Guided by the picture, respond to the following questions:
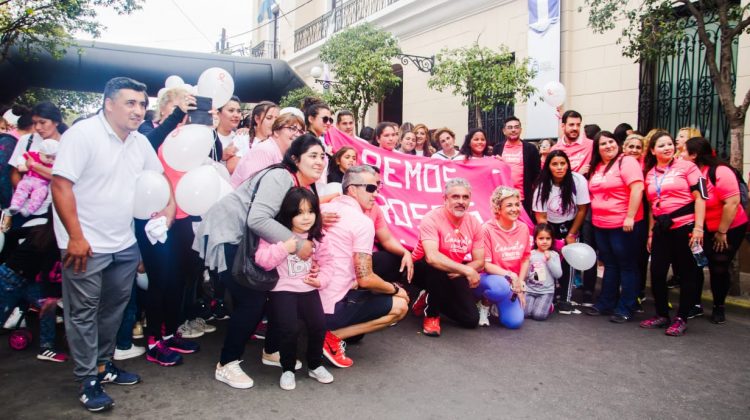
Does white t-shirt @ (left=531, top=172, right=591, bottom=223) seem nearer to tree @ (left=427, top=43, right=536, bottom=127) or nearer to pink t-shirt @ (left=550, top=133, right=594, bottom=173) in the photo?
pink t-shirt @ (left=550, top=133, right=594, bottom=173)

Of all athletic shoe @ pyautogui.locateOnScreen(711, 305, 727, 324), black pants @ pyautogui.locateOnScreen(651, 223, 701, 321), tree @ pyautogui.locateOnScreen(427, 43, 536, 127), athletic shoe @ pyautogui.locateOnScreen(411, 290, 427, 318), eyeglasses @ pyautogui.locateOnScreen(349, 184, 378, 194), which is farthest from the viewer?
tree @ pyautogui.locateOnScreen(427, 43, 536, 127)

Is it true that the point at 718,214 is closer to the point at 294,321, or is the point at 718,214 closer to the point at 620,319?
the point at 620,319

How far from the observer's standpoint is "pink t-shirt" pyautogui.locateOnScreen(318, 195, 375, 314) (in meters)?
3.89

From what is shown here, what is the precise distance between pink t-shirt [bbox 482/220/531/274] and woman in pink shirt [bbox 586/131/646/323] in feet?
2.68

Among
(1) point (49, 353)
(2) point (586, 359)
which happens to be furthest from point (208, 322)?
(2) point (586, 359)

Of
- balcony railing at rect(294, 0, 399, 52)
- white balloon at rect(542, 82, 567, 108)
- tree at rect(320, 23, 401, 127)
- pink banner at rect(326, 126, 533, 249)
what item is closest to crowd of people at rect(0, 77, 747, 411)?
pink banner at rect(326, 126, 533, 249)

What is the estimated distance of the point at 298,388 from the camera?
142 inches

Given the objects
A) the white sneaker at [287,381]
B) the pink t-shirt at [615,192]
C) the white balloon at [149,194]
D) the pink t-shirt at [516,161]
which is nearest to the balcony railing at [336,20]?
the pink t-shirt at [516,161]

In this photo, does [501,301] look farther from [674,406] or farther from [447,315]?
[674,406]

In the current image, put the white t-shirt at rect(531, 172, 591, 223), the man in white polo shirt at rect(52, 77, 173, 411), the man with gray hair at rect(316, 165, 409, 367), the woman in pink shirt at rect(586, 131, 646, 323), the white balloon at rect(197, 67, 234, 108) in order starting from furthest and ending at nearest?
the white t-shirt at rect(531, 172, 591, 223), the woman in pink shirt at rect(586, 131, 646, 323), the white balloon at rect(197, 67, 234, 108), the man with gray hair at rect(316, 165, 409, 367), the man in white polo shirt at rect(52, 77, 173, 411)

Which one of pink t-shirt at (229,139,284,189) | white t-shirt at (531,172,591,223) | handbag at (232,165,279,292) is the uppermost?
pink t-shirt at (229,139,284,189)

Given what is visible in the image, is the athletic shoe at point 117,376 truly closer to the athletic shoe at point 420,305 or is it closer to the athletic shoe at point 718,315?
the athletic shoe at point 420,305

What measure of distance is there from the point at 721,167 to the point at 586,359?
243cm

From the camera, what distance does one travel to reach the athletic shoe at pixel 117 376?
3523 millimetres
